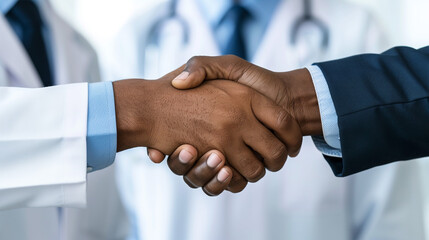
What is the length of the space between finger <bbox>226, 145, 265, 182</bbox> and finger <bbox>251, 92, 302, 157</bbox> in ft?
0.17

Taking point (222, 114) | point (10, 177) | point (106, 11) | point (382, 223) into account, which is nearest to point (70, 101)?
point (10, 177)

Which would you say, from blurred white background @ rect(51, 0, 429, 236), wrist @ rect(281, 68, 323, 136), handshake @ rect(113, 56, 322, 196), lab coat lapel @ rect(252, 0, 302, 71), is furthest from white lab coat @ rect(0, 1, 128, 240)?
blurred white background @ rect(51, 0, 429, 236)

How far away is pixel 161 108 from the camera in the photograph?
90 cm

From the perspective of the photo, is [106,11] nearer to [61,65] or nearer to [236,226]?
[61,65]

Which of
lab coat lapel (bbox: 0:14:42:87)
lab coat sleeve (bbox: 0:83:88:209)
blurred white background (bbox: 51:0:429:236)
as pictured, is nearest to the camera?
lab coat sleeve (bbox: 0:83:88:209)

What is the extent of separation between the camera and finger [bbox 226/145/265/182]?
0.93 metres

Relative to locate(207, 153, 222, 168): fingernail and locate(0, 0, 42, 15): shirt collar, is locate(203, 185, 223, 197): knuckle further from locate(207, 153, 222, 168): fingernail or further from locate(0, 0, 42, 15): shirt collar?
locate(0, 0, 42, 15): shirt collar

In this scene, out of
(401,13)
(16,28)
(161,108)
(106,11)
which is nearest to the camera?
(161,108)

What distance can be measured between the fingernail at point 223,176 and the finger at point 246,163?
0.03m

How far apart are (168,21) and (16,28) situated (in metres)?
0.31

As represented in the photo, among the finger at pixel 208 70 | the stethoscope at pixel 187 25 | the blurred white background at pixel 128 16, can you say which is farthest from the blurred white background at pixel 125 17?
the finger at pixel 208 70

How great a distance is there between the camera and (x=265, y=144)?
924mm

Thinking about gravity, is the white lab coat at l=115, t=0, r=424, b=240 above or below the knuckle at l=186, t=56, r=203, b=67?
below

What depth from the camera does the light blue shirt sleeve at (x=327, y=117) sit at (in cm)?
89
